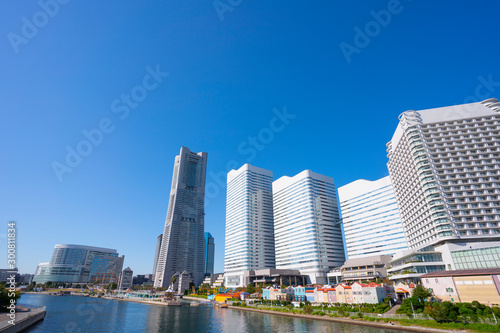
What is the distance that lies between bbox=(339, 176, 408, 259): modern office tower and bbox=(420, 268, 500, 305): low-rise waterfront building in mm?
60358

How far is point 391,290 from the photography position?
7994 cm

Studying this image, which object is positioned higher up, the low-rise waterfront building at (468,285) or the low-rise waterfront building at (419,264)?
the low-rise waterfront building at (419,264)

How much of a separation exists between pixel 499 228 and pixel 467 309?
4810 cm

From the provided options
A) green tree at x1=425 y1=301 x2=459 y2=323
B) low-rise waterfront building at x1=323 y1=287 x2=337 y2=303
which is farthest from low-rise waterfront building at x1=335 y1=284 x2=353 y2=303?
green tree at x1=425 y1=301 x2=459 y2=323

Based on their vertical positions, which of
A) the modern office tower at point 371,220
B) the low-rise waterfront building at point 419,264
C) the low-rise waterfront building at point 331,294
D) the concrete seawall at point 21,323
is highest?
the modern office tower at point 371,220

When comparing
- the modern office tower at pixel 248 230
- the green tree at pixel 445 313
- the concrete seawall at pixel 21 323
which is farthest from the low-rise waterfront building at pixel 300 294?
the concrete seawall at pixel 21 323

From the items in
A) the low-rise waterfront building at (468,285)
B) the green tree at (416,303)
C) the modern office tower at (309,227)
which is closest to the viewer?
the low-rise waterfront building at (468,285)

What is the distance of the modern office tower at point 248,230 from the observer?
6836 inches

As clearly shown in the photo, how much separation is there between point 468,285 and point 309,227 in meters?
92.9

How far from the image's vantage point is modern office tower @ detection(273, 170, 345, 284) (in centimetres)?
14488

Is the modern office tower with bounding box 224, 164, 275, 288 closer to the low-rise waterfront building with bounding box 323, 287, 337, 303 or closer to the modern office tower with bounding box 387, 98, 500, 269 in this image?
the low-rise waterfront building with bounding box 323, 287, 337, 303

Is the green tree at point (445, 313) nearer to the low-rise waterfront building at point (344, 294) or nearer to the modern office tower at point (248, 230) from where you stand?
the low-rise waterfront building at point (344, 294)

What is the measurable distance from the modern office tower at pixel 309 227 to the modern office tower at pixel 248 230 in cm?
1290

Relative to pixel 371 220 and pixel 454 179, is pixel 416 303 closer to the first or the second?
pixel 454 179
